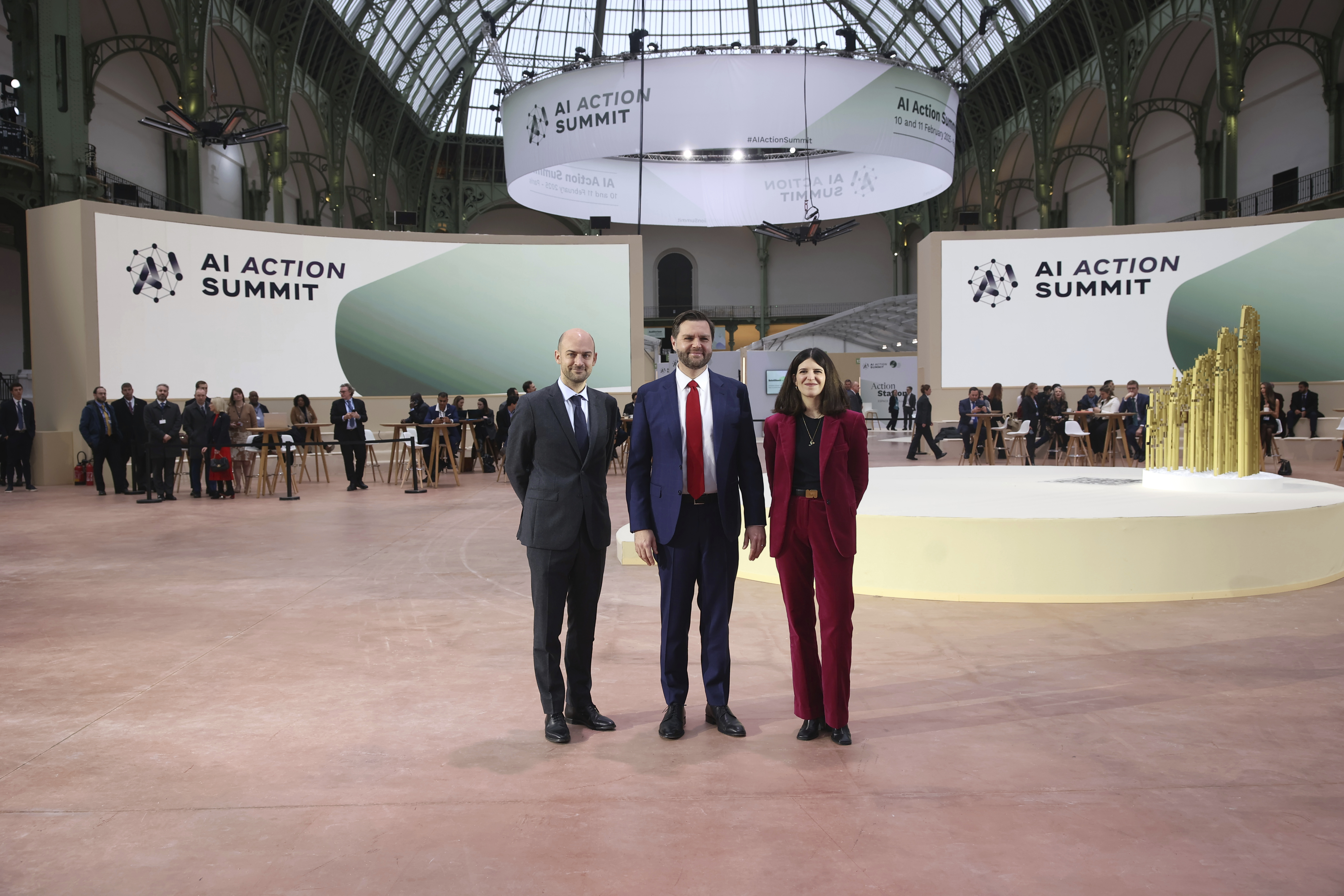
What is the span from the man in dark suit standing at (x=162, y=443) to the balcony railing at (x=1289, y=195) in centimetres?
1821

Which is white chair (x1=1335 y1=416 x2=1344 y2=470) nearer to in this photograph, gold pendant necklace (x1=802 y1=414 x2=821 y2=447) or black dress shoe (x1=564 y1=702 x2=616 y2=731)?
gold pendant necklace (x1=802 y1=414 x2=821 y2=447)

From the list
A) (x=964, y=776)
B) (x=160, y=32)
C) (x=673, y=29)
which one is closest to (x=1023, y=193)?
(x=673, y=29)

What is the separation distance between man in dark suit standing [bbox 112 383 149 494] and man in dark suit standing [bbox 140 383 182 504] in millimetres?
166

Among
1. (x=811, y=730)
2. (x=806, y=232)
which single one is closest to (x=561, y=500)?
(x=811, y=730)

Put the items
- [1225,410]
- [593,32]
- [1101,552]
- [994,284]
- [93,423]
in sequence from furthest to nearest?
[593,32] → [994,284] → [93,423] → [1225,410] → [1101,552]

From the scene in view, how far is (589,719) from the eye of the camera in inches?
117

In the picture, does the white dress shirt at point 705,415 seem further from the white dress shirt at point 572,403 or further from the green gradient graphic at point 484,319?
the green gradient graphic at point 484,319

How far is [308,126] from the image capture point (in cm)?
2817

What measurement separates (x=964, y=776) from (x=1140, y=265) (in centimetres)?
1473

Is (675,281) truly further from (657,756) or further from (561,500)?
(657,756)

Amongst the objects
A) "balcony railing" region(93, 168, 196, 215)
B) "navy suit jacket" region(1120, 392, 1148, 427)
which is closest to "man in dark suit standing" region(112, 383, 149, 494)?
"balcony railing" region(93, 168, 196, 215)

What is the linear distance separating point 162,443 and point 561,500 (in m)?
8.92

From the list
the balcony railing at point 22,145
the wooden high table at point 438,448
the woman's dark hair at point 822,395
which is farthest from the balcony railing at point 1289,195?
the balcony railing at point 22,145

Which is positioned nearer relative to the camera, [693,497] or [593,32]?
[693,497]
